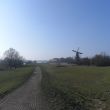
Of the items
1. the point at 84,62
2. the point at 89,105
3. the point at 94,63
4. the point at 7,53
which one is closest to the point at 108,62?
the point at 94,63

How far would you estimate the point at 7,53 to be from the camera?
380ft

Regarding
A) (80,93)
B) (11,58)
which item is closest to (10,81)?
(80,93)

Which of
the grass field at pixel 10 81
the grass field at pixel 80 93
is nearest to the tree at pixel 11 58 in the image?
the grass field at pixel 10 81

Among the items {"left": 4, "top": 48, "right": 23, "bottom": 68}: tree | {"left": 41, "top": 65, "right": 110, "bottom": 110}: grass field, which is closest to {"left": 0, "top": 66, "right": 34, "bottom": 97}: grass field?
{"left": 41, "top": 65, "right": 110, "bottom": 110}: grass field

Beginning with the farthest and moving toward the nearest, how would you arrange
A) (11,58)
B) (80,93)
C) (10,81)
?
(11,58) → (10,81) → (80,93)

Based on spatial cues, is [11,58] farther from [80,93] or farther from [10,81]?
[80,93]

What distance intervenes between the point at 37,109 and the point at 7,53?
353 feet

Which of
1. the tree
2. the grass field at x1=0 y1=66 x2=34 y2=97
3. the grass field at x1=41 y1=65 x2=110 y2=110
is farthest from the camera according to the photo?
the tree

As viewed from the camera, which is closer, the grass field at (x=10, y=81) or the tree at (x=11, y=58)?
the grass field at (x=10, y=81)

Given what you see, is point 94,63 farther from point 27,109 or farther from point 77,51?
point 27,109

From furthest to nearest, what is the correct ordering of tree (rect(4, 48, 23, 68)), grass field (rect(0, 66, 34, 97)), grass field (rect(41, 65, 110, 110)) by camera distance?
tree (rect(4, 48, 23, 68)), grass field (rect(0, 66, 34, 97)), grass field (rect(41, 65, 110, 110))

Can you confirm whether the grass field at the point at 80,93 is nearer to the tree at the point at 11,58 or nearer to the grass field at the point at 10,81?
the grass field at the point at 10,81

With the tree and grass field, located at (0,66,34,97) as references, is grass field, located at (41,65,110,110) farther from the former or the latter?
the tree

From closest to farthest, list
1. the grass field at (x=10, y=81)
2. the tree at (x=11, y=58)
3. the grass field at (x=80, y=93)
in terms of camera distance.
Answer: the grass field at (x=80, y=93) < the grass field at (x=10, y=81) < the tree at (x=11, y=58)
